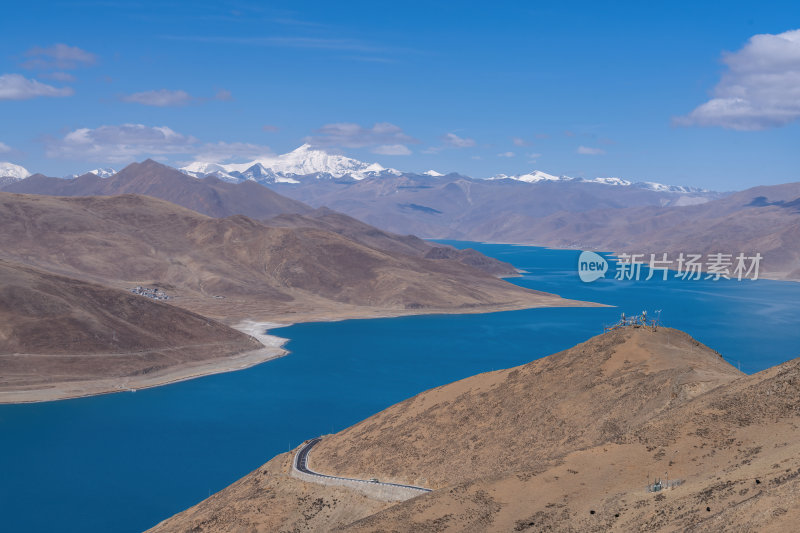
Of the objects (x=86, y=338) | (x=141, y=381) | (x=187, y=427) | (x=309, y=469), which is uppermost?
(x=309, y=469)

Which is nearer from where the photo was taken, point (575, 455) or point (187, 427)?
point (575, 455)

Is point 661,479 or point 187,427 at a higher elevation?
point 661,479

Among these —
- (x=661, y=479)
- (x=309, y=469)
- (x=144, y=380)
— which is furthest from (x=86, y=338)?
(x=661, y=479)

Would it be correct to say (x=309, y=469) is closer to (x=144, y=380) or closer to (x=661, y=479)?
(x=661, y=479)

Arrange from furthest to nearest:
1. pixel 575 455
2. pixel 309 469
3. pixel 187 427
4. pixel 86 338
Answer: pixel 86 338 → pixel 187 427 → pixel 309 469 → pixel 575 455

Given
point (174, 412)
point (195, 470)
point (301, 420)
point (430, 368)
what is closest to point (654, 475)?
point (195, 470)

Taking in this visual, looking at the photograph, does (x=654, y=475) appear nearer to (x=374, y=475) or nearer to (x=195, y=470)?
(x=374, y=475)

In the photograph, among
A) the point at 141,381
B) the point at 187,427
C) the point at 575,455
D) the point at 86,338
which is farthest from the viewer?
the point at 86,338
